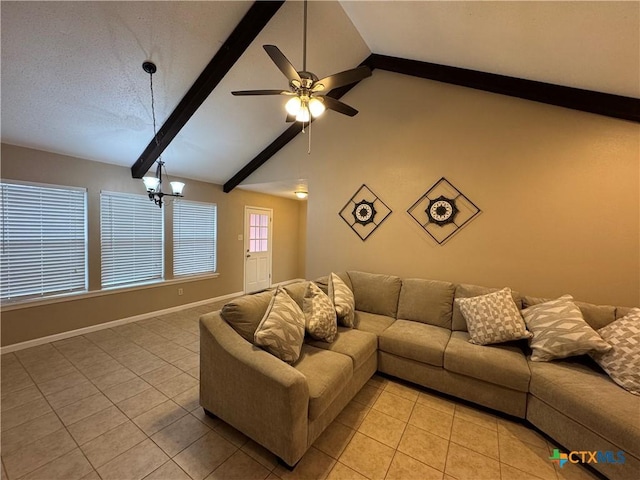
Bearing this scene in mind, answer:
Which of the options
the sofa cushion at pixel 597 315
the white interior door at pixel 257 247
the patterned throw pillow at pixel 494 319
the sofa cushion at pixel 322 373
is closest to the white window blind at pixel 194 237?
the white interior door at pixel 257 247

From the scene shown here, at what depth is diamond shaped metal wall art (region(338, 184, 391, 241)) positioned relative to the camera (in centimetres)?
354

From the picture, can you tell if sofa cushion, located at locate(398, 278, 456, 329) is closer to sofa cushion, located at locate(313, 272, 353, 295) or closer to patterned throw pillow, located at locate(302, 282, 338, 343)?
sofa cushion, located at locate(313, 272, 353, 295)

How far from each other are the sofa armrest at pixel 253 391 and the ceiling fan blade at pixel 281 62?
1811 millimetres

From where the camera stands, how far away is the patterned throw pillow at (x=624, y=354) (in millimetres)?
1695

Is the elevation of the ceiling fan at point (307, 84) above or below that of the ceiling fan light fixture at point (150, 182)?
above

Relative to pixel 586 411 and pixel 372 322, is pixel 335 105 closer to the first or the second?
pixel 372 322

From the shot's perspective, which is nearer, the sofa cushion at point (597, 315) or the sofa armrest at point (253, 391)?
the sofa armrest at point (253, 391)

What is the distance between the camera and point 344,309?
259cm

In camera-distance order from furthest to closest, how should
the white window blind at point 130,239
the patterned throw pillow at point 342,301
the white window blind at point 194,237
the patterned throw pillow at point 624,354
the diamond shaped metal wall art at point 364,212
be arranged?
the white window blind at point 194,237, the white window blind at point 130,239, the diamond shaped metal wall art at point 364,212, the patterned throw pillow at point 342,301, the patterned throw pillow at point 624,354

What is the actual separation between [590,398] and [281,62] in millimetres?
2942

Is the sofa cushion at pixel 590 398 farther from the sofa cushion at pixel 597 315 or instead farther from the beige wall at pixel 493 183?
the beige wall at pixel 493 183

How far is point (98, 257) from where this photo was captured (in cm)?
359

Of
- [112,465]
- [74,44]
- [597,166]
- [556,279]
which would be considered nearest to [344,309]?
[112,465]

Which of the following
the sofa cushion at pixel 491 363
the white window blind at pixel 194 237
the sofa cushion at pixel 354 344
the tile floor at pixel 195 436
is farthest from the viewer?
the white window blind at pixel 194 237
